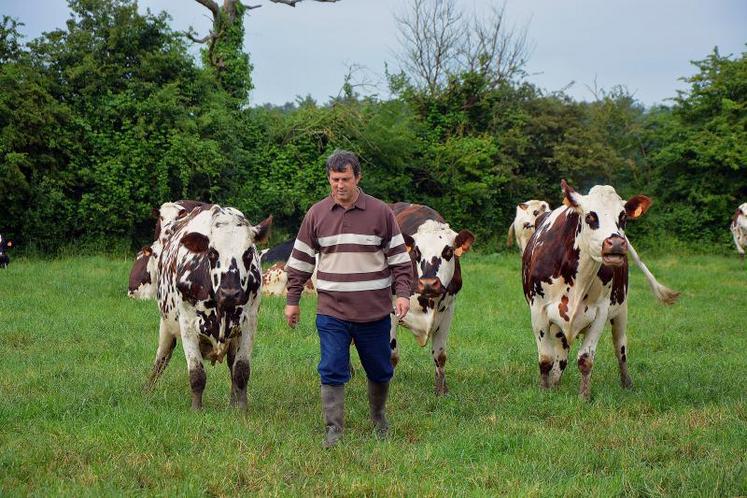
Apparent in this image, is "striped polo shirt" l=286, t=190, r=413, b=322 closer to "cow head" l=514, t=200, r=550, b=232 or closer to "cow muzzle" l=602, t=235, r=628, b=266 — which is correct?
"cow muzzle" l=602, t=235, r=628, b=266

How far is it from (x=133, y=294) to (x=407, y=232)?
23.6 ft

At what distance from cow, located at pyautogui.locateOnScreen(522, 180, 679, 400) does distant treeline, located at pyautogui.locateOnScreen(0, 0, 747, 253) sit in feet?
48.0

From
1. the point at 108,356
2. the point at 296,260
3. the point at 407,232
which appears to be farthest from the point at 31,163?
the point at 296,260

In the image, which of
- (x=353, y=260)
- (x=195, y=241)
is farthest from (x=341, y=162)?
(x=195, y=241)

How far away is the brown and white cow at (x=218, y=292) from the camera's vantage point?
660 cm

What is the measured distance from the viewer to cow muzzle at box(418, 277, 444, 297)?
24.7 ft

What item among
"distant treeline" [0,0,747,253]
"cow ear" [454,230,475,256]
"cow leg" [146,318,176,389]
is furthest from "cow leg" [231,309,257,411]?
"distant treeline" [0,0,747,253]

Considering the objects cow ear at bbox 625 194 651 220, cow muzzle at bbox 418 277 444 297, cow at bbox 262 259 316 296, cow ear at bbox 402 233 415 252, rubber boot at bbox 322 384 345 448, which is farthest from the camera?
cow at bbox 262 259 316 296

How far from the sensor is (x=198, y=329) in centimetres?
675

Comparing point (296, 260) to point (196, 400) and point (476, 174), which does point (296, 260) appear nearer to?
point (196, 400)

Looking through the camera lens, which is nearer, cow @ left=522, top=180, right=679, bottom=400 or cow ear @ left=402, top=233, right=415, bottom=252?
cow @ left=522, top=180, right=679, bottom=400

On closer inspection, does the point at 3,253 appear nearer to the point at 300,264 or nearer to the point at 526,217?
the point at 526,217

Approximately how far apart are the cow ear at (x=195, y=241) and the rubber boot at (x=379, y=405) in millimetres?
1747

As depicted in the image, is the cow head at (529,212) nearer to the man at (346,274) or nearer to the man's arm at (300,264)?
the man at (346,274)
